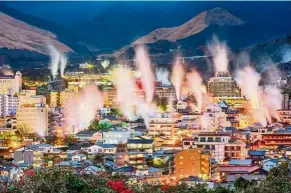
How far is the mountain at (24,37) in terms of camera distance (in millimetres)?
74625

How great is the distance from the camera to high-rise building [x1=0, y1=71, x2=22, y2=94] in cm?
4456

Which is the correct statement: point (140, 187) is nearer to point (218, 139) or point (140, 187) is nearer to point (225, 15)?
point (218, 139)

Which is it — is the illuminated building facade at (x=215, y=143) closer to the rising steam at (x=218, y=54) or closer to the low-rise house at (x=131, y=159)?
the low-rise house at (x=131, y=159)

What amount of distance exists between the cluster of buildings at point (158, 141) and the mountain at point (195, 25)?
44.0 meters

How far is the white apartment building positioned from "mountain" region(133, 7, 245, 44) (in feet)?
150

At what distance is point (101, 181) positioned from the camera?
16828mm

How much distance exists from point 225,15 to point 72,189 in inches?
3244

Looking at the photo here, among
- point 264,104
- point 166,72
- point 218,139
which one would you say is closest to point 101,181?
point 218,139

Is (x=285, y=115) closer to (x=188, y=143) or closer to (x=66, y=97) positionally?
(x=66, y=97)

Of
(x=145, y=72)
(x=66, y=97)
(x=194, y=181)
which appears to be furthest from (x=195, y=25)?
(x=194, y=181)

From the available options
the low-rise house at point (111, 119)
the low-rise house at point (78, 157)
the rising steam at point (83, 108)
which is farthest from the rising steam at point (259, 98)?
the low-rise house at point (78, 157)

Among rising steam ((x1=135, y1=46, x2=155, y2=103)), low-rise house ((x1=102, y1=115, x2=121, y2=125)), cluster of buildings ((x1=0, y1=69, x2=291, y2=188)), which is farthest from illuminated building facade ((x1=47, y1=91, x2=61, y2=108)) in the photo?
rising steam ((x1=135, y1=46, x2=155, y2=103))

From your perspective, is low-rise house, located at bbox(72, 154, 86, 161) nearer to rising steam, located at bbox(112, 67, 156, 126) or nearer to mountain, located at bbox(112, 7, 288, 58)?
rising steam, located at bbox(112, 67, 156, 126)

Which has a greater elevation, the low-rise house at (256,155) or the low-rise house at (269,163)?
the low-rise house at (256,155)
